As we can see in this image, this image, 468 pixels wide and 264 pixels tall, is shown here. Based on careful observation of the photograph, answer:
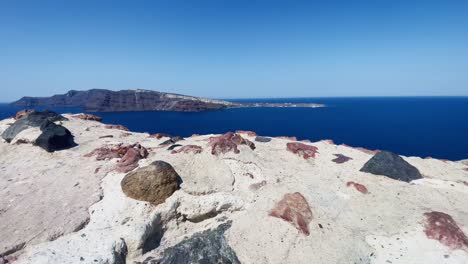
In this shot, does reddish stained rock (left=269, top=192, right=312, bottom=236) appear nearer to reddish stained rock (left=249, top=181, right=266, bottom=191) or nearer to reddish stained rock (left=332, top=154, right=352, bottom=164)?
reddish stained rock (left=249, top=181, right=266, bottom=191)

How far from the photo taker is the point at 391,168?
19484 mm

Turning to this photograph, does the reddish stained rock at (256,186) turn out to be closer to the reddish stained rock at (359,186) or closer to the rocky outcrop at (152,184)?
the rocky outcrop at (152,184)

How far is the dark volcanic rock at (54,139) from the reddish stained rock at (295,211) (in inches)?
800

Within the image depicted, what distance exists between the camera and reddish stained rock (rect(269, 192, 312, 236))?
46.0 feet

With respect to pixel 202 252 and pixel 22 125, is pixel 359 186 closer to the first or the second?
pixel 202 252

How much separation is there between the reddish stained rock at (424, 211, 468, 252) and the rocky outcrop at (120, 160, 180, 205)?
14.6 metres

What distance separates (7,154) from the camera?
23578 mm

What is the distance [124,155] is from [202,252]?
10.9 meters

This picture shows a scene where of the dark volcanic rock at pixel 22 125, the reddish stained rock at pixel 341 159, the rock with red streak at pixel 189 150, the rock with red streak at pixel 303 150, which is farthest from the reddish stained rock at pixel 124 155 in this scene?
the reddish stained rock at pixel 341 159

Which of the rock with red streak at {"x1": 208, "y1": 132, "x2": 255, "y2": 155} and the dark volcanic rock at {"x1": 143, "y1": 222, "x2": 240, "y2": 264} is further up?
the rock with red streak at {"x1": 208, "y1": 132, "x2": 255, "y2": 155}

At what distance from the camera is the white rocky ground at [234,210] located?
12.5m

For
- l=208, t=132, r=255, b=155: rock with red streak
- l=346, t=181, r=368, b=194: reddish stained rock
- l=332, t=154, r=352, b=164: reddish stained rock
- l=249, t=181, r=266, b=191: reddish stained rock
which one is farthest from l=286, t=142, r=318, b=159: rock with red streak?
l=249, t=181, r=266, b=191: reddish stained rock

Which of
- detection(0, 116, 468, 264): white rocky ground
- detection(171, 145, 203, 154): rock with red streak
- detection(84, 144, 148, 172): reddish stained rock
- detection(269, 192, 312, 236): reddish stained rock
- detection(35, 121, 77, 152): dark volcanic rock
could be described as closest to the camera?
detection(0, 116, 468, 264): white rocky ground

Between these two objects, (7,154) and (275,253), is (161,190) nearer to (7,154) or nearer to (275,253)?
(275,253)
